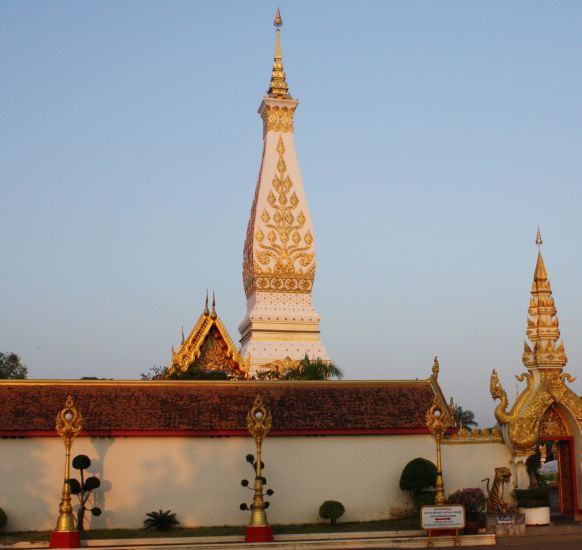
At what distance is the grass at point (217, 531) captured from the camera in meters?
20.8

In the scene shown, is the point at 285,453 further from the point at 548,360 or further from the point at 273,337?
the point at 273,337

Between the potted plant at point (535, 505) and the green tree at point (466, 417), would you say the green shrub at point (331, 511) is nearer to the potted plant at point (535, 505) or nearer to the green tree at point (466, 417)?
the potted plant at point (535, 505)

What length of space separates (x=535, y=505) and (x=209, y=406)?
7429 mm

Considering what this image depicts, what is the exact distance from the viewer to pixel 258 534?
65.9 ft

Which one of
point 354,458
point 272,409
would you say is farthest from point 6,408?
point 354,458

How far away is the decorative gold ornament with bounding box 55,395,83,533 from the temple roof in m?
16.3

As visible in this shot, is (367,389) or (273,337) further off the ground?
(273,337)

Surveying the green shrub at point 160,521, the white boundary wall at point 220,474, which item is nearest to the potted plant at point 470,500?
the white boundary wall at point 220,474

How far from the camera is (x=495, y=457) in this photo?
23.0m

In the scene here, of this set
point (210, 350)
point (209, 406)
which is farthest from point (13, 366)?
point (209, 406)

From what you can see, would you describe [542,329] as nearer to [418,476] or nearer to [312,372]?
[418,476]

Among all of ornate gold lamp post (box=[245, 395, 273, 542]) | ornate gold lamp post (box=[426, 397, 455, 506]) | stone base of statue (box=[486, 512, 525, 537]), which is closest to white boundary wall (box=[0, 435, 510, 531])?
ornate gold lamp post (box=[245, 395, 273, 542])

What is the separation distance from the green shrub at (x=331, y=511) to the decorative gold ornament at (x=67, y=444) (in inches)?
217

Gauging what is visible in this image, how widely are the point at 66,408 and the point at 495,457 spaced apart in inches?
375
